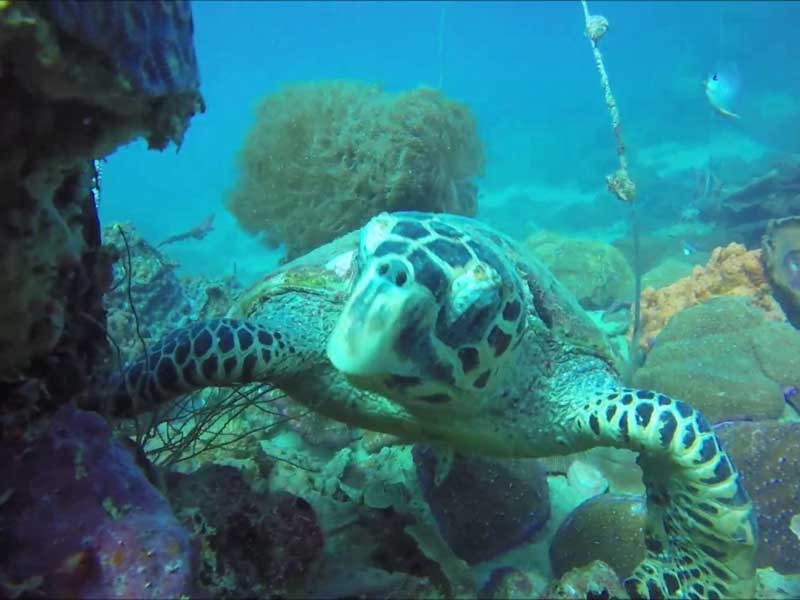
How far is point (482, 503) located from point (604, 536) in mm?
720

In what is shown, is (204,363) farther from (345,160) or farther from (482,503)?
(345,160)

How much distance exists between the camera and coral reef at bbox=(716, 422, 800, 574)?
3467 mm

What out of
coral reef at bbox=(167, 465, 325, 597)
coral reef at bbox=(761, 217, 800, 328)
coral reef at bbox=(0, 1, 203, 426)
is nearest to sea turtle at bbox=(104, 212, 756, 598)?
coral reef at bbox=(167, 465, 325, 597)

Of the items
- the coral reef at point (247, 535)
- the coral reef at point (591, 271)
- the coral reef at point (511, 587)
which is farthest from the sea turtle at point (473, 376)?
the coral reef at point (591, 271)

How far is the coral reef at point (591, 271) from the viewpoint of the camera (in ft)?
29.5

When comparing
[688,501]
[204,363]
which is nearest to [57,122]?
[204,363]

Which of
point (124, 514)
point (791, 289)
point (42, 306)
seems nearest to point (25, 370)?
point (42, 306)

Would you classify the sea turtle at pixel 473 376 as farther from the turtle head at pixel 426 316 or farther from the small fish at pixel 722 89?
the small fish at pixel 722 89

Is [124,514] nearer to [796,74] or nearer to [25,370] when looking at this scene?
[25,370]

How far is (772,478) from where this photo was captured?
12.5 ft

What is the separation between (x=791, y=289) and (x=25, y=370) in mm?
7552

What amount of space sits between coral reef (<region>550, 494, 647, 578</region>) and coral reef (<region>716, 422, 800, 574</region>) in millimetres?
783

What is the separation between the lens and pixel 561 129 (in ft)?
113

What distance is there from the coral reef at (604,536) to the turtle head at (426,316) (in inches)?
52.2
